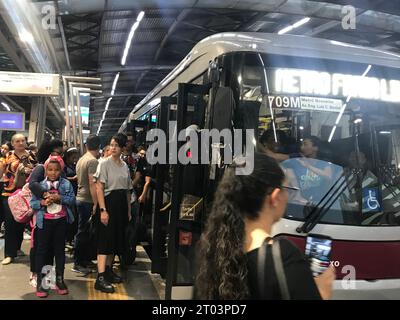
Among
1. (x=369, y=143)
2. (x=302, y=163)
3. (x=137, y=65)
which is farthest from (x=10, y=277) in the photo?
(x=137, y=65)

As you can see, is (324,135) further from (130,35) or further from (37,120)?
(37,120)

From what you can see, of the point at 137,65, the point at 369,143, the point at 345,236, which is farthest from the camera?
the point at 137,65

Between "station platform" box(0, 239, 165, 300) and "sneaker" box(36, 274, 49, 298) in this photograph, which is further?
"station platform" box(0, 239, 165, 300)

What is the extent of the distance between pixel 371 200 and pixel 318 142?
647 mm

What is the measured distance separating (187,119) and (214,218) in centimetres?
257

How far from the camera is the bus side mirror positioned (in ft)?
11.8

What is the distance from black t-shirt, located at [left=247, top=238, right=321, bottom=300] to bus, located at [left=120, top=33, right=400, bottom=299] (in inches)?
76.9

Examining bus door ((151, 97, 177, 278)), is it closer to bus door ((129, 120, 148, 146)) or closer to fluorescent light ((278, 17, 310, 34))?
bus door ((129, 120, 148, 146))

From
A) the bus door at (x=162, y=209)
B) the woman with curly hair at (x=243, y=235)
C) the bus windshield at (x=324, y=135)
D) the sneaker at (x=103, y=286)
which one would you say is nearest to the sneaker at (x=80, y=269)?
the sneaker at (x=103, y=286)

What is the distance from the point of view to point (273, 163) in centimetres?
181

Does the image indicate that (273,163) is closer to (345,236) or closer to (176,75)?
(345,236)

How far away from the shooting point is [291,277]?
158cm

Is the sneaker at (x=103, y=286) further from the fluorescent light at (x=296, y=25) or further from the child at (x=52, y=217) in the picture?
the fluorescent light at (x=296, y=25)

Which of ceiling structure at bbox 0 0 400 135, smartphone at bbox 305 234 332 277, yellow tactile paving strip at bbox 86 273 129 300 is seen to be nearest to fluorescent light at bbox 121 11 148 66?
ceiling structure at bbox 0 0 400 135
